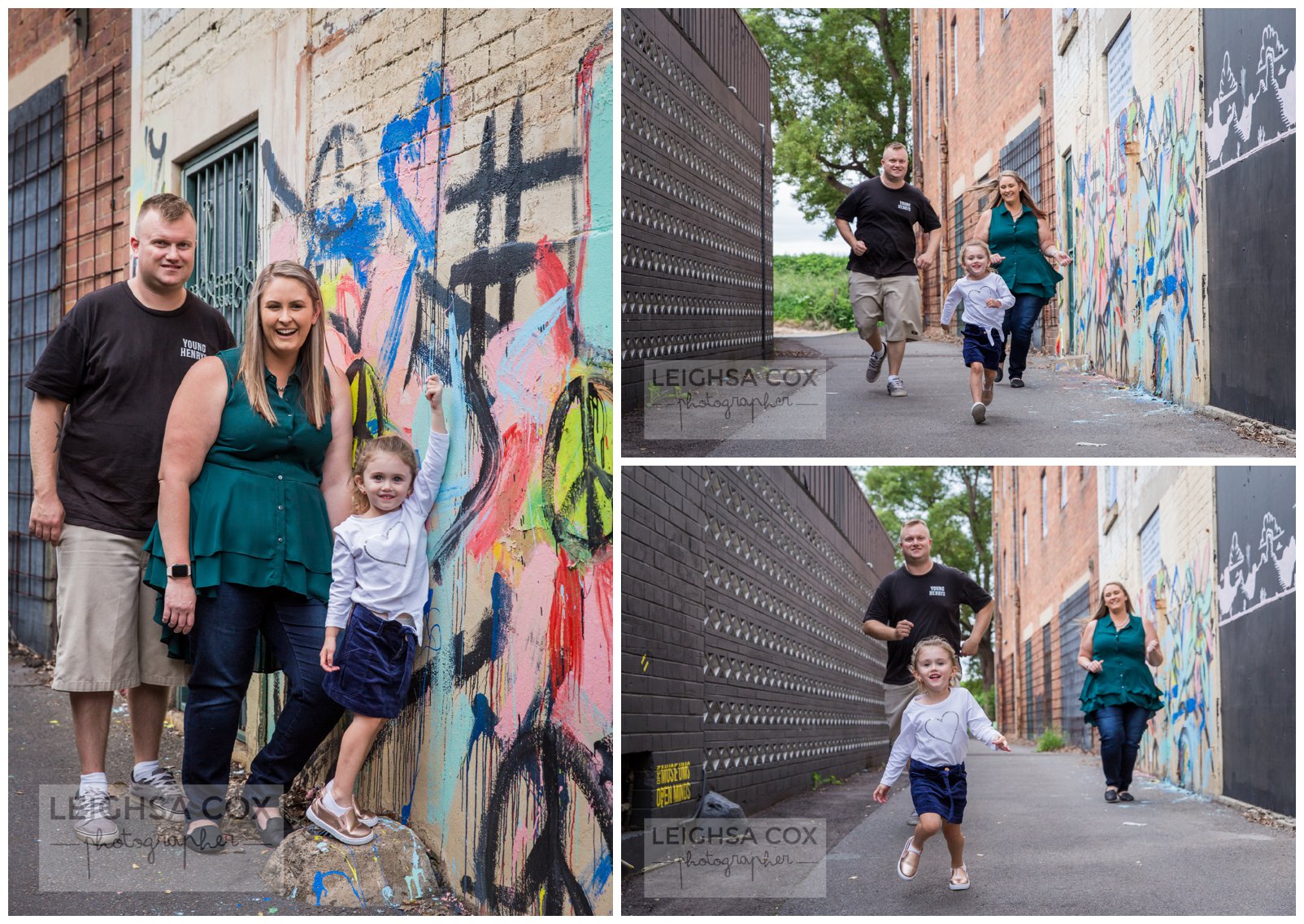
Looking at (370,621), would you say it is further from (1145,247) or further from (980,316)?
(1145,247)

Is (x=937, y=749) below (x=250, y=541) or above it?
below

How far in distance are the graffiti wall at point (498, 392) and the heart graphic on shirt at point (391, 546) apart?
19 cm

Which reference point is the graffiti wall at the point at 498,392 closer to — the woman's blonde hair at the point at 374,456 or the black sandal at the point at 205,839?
the woman's blonde hair at the point at 374,456

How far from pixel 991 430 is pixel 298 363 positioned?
163 inches

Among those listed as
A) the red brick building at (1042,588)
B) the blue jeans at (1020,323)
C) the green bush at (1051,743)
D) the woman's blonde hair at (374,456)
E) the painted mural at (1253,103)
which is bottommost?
the green bush at (1051,743)

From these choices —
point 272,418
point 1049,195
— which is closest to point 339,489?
point 272,418

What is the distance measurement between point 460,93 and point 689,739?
317cm

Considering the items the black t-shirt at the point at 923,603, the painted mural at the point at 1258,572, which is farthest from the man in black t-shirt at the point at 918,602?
the painted mural at the point at 1258,572

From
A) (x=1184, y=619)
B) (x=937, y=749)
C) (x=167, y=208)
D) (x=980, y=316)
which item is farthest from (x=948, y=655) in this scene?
(x=1184, y=619)

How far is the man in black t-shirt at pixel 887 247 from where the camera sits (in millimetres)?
7656

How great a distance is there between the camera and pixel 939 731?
4824mm

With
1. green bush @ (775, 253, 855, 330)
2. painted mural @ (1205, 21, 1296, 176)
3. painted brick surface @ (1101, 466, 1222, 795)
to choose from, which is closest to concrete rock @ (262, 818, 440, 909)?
painted mural @ (1205, 21, 1296, 176)

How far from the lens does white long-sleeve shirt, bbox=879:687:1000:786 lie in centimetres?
478

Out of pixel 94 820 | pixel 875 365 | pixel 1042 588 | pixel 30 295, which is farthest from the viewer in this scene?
pixel 1042 588
